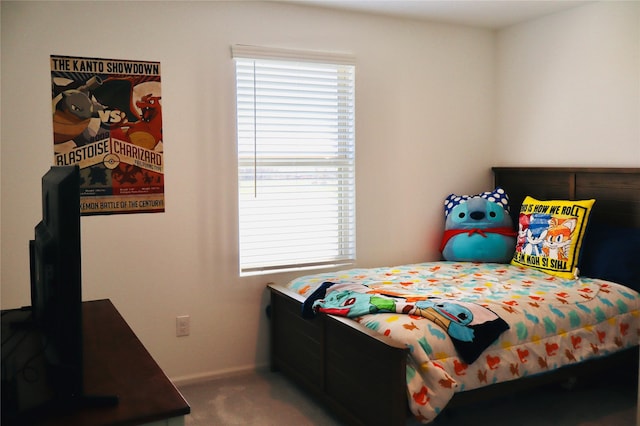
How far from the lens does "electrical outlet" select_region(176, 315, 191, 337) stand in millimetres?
3418

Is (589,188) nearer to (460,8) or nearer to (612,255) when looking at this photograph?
(612,255)

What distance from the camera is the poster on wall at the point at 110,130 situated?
3070mm

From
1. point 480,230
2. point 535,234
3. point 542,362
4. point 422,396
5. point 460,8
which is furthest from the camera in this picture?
point 480,230

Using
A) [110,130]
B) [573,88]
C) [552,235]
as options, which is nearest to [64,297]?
[110,130]

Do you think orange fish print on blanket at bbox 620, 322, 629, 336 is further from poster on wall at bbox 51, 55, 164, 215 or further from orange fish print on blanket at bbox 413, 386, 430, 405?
poster on wall at bbox 51, 55, 164, 215

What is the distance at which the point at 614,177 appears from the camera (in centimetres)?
354

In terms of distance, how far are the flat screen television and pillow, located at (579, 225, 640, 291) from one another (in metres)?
2.86

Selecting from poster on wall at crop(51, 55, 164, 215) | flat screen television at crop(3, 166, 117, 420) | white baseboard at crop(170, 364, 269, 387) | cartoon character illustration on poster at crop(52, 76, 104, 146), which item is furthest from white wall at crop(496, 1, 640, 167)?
flat screen television at crop(3, 166, 117, 420)

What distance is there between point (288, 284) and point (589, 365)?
1.74 meters

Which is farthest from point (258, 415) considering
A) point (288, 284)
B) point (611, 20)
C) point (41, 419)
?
point (611, 20)

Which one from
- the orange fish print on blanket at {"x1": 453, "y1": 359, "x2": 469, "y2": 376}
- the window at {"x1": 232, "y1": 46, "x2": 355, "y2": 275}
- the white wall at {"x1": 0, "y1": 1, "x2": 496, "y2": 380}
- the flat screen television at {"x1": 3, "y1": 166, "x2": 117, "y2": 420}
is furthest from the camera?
the window at {"x1": 232, "y1": 46, "x2": 355, "y2": 275}

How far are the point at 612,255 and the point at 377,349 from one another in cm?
165

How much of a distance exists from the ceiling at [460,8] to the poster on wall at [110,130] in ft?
3.59

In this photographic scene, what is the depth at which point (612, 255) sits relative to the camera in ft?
10.8
